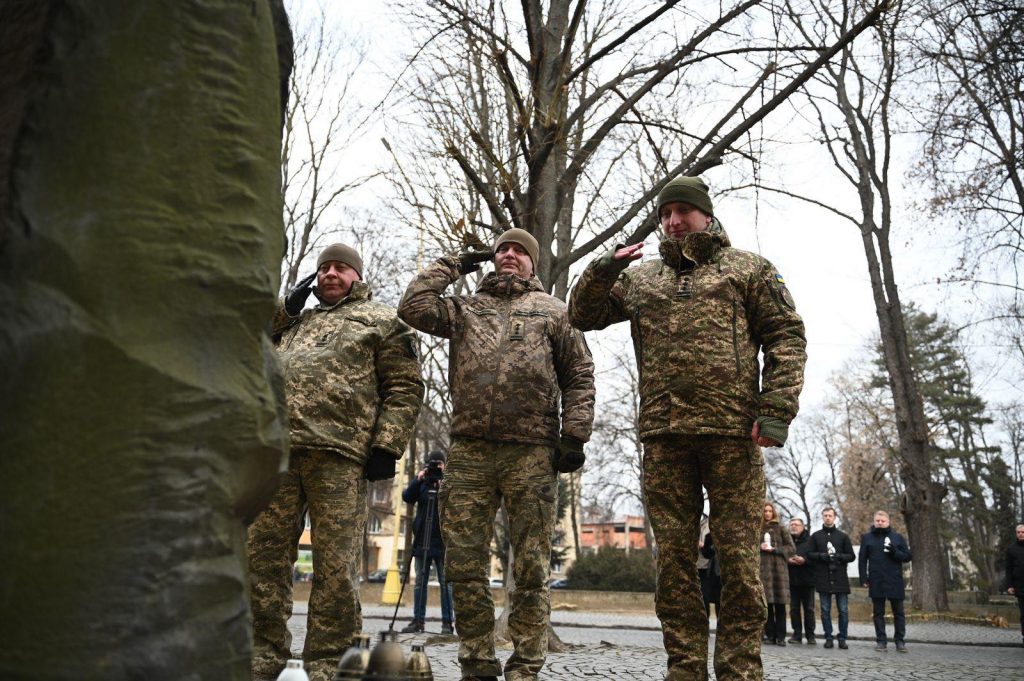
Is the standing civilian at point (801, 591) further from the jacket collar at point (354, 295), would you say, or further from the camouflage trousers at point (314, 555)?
the camouflage trousers at point (314, 555)

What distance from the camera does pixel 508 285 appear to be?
5270 mm

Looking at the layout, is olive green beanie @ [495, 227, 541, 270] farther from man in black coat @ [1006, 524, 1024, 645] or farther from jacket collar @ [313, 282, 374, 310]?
man in black coat @ [1006, 524, 1024, 645]

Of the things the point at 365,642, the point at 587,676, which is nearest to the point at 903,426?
the point at 587,676

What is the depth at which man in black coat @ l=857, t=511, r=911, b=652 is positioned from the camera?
11453mm

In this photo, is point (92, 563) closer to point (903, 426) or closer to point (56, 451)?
point (56, 451)

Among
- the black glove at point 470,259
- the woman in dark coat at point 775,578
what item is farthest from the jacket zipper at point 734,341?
the woman in dark coat at point 775,578

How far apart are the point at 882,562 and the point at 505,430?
9098 millimetres

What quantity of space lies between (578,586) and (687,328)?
68.8ft

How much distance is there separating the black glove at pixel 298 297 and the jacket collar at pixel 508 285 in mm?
1010

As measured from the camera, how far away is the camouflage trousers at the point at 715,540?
4.03 metres

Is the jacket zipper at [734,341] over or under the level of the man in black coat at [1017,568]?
over

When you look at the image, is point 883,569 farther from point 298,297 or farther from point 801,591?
point 298,297

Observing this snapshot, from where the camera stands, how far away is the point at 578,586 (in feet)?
79.6

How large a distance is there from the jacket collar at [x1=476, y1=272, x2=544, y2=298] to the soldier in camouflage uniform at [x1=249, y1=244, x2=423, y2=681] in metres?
0.57
